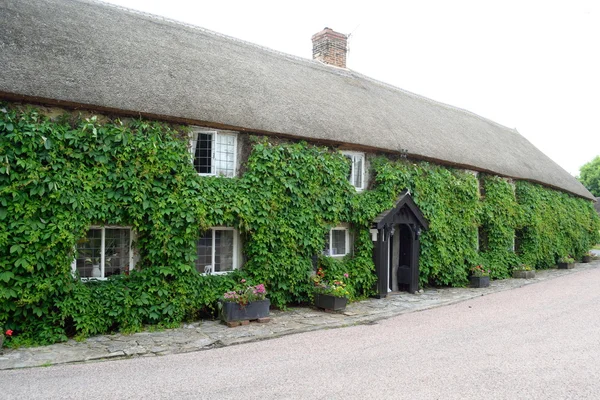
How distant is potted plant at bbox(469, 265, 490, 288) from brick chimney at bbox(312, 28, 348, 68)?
985cm

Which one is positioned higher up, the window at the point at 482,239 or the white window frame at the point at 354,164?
the white window frame at the point at 354,164

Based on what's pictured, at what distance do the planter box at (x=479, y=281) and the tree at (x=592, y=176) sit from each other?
5644 cm

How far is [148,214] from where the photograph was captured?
986 centimetres

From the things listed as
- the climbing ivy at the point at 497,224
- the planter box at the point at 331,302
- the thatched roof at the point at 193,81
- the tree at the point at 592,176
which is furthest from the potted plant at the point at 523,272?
the tree at the point at 592,176

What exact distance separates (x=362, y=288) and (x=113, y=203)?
7732 millimetres

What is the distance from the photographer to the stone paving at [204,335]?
7.87m

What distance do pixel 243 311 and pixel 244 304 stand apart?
155 millimetres

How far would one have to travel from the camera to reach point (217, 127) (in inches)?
440

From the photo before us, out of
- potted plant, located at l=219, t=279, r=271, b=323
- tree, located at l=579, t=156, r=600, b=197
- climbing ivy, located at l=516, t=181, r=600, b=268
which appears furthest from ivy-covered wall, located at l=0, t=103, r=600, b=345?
tree, located at l=579, t=156, r=600, b=197

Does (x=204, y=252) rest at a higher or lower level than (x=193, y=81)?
lower

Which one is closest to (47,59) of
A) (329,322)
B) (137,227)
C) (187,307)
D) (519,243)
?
(137,227)

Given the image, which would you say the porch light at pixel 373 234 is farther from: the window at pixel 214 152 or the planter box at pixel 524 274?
the planter box at pixel 524 274

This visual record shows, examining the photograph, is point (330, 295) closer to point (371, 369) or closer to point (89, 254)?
point (371, 369)

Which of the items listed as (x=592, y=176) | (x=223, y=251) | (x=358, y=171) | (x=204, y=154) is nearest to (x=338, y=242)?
(x=358, y=171)
